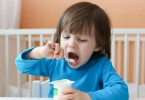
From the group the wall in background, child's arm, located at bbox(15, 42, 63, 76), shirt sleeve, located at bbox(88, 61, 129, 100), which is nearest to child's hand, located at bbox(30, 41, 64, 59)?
child's arm, located at bbox(15, 42, 63, 76)

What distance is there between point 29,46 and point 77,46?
863 mm

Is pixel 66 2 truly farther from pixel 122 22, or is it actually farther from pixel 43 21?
pixel 122 22

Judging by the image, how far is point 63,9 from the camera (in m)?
2.13

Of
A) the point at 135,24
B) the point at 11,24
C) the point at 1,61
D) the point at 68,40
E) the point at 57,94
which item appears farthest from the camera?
the point at 135,24

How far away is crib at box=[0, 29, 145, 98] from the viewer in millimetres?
1583

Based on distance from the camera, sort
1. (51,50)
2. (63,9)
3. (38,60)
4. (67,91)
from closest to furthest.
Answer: (67,91) < (51,50) < (38,60) < (63,9)

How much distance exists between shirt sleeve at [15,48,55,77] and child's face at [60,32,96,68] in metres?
0.11

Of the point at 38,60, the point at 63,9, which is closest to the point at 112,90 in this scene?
the point at 38,60

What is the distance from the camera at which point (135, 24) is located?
2074 millimetres

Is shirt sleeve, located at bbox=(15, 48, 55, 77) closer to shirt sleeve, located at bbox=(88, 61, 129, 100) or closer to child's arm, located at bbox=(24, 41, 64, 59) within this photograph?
child's arm, located at bbox=(24, 41, 64, 59)

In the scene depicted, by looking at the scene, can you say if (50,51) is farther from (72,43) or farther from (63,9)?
(63,9)

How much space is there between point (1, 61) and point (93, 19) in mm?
1038

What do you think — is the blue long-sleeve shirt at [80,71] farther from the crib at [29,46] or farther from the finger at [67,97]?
the crib at [29,46]

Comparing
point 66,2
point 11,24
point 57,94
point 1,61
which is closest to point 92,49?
point 57,94
